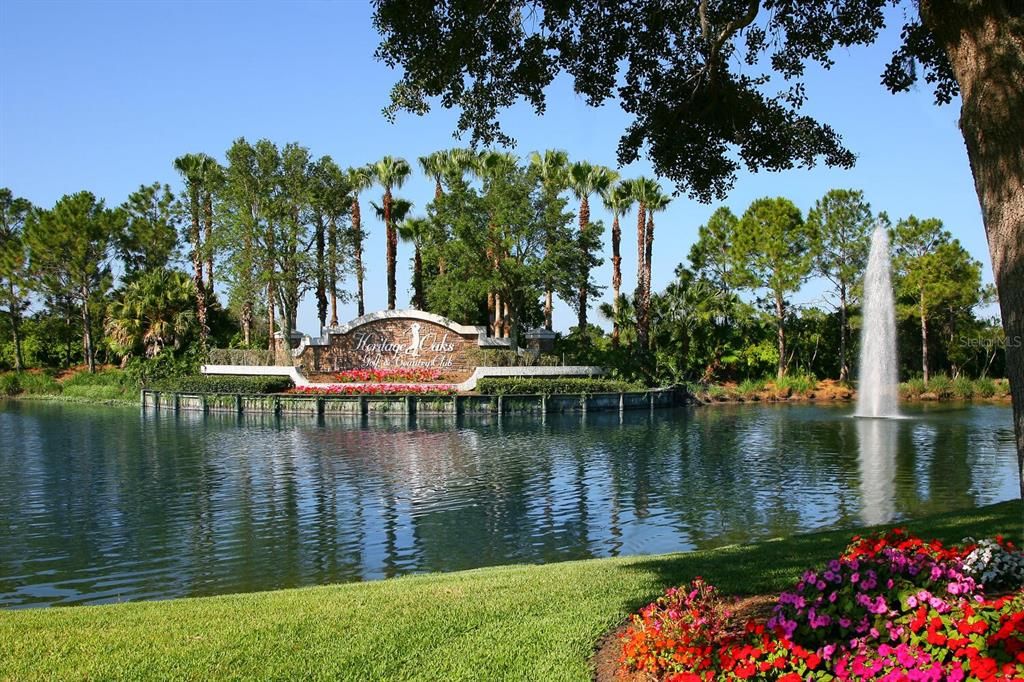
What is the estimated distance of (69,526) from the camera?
14.7 metres

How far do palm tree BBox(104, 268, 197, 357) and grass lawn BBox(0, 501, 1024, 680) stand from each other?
46.4 m

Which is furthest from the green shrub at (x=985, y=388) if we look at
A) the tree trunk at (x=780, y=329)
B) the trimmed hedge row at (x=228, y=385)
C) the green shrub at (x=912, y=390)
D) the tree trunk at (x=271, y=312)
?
the tree trunk at (x=271, y=312)

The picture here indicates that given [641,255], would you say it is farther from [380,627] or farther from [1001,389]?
[380,627]

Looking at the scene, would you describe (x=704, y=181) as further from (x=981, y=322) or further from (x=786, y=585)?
(x=981, y=322)

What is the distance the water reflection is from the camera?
50.9 feet

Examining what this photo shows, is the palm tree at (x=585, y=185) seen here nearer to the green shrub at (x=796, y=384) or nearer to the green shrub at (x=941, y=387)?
the green shrub at (x=796, y=384)

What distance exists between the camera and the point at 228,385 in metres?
40.4

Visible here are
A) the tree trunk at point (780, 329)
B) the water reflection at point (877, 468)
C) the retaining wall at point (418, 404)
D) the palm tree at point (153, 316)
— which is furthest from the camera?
the palm tree at point (153, 316)

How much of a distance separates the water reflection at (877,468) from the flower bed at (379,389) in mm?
18260

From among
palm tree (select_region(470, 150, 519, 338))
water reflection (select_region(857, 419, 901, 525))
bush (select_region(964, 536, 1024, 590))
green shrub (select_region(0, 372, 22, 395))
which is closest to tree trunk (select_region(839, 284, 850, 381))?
water reflection (select_region(857, 419, 901, 525))

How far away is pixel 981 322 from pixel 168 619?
52148 mm

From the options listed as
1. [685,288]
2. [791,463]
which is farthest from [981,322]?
[791,463]

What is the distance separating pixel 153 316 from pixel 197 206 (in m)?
7.38

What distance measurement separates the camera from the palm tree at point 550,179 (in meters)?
45.4
